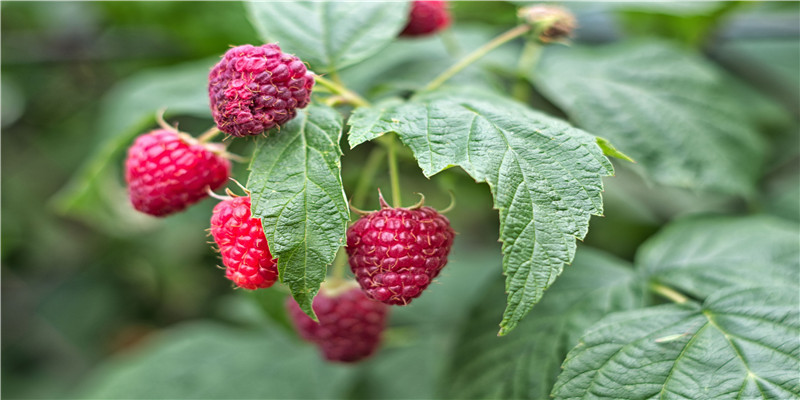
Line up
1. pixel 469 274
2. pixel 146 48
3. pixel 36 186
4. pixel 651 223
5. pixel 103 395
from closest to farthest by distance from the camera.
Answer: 1. pixel 103 395
2. pixel 651 223
3. pixel 469 274
4. pixel 146 48
5. pixel 36 186

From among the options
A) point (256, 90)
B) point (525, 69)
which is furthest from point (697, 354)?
point (525, 69)

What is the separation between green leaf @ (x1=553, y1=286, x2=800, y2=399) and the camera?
2.97 ft

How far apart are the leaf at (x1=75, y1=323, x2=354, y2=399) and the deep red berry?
3.18 ft

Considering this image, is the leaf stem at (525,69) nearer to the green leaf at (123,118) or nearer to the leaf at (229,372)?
the green leaf at (123,118)

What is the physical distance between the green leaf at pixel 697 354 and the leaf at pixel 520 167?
Answer: 0.64ft

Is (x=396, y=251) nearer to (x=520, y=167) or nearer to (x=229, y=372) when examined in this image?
(x=520, y=167)

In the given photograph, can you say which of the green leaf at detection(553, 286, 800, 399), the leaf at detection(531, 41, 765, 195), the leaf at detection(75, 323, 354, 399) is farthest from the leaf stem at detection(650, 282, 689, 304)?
the leaf at detection(75, 323, 354, 399)

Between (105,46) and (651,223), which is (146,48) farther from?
(651,223)

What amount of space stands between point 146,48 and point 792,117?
235 centimetres

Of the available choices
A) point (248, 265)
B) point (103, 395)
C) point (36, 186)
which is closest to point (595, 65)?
point (248, 265)

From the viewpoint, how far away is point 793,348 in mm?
923

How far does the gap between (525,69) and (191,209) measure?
1069 millimetres

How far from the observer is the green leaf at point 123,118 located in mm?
1542

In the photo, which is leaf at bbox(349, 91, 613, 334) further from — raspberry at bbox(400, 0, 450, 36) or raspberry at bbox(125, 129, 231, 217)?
raspberry at bbox(400, 0, 450, 36)
